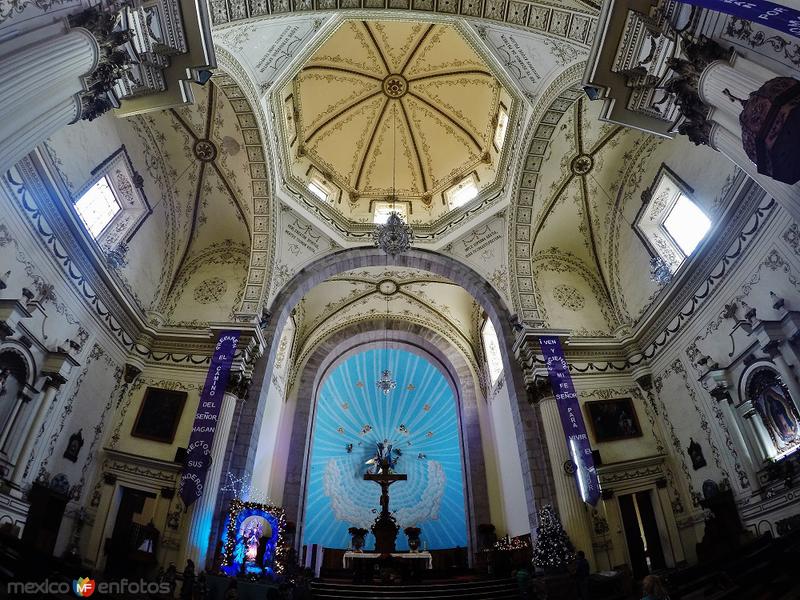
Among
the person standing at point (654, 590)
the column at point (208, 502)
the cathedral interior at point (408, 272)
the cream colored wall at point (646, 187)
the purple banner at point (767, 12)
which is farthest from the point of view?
the cream colored wall at point (646, 187)

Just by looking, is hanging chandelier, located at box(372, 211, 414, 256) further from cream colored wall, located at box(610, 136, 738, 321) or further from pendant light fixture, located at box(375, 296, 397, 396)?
pendant light fixture, located at box(375, 296, 397, 396)

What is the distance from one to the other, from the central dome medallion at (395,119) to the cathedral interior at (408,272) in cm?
9

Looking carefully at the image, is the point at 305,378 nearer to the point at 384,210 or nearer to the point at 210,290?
the point at 210,290

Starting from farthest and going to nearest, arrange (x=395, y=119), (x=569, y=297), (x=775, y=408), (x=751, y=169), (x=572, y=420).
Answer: (x=395, y=119), (x=569, y=297), (x=572, y=420), (x=775, y=408), (x=751, y=169)

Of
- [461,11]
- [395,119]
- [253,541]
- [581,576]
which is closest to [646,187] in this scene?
[461,11]

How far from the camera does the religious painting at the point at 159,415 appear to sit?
11.0 metres

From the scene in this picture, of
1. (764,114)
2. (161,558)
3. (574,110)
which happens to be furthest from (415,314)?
(764,114)

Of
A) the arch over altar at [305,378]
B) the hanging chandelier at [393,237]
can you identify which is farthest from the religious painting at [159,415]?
the hanging chandelier at [393,237]

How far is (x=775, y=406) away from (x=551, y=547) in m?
5.08

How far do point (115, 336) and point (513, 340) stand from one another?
34.7 ft

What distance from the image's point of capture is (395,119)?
16.9 meters

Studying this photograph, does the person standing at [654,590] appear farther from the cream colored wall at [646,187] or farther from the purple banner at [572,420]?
the cream colored wall at [646,187]

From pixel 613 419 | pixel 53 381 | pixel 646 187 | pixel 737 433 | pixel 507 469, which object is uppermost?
pixel 646 187

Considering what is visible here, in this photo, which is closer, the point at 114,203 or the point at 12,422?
the point at 12,422
